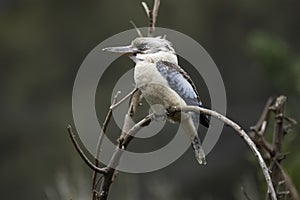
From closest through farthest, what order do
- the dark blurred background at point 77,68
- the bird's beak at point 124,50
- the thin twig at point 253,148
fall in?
the thin twig at point 253,148 → the bird's beak at point 124,50 → the dark blurred background at point 77,68

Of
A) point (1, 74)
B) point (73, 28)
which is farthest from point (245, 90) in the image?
point (1, 74)

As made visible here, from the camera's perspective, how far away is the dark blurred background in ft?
12.3

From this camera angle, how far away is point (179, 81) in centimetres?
130

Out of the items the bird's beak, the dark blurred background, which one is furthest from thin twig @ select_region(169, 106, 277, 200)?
the dark blurred background

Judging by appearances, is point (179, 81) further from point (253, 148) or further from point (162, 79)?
point (253, 148)

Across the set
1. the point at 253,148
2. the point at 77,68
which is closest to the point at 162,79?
the point at 253,148

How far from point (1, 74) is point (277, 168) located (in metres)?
2.83

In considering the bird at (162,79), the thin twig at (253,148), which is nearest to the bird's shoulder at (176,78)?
the bird at (162,79)

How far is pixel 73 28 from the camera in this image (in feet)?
12.9

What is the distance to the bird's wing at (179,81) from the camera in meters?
1.28

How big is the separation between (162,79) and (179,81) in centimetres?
3

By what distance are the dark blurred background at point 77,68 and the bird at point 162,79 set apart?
7.72 feet

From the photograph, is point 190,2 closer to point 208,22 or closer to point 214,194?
point 208,22

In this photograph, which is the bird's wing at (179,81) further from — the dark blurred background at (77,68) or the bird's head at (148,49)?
the dark blurred background at (77,68)
